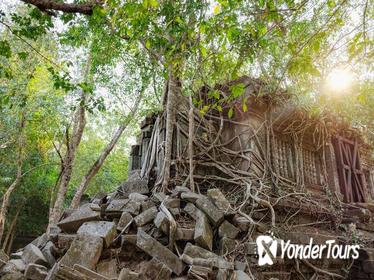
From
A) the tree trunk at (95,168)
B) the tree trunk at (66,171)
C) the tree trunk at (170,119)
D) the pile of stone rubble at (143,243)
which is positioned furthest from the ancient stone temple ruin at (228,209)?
the tree trunk at (66,171)

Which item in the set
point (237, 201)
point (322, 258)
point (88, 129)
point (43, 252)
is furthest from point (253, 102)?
point (88, 129)

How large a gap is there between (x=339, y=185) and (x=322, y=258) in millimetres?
3331

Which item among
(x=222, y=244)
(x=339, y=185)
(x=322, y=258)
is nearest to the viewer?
(x=222, y=244)

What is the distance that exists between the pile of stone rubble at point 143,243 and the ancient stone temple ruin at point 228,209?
13 millimetres

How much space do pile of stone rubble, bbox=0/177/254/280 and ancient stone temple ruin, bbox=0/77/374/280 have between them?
13 millimetres

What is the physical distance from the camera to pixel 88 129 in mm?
14953

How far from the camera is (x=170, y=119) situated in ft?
17.2

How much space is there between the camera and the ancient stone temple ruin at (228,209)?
327cm

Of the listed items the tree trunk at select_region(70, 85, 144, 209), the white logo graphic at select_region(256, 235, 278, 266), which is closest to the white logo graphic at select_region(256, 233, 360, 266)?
the white logo graphic at select_region(256, 235, 278, 266)

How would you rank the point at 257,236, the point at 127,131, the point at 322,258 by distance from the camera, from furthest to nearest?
1. the point at 127,131
2. the point at 322,258
3. the point at 257,236

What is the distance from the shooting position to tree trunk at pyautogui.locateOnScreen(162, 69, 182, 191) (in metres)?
A: 4.81

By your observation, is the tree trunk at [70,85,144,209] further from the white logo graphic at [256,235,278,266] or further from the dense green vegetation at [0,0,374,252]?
the white logo graphic at [256,235,278,266]

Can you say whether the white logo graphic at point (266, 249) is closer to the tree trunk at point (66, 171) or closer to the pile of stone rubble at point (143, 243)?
the pile of stone rubble at point (143, 243)

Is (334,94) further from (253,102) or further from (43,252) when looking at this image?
(43,252)
